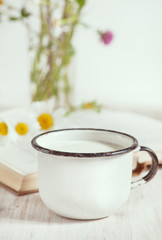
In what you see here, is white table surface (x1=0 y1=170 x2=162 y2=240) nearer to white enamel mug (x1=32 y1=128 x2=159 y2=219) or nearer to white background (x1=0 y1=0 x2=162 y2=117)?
white enamel mug (x1=32 y1=128 x2=159 y2=219)

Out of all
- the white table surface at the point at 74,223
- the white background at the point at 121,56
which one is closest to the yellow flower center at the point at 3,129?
the white table surface at the point at 74,223

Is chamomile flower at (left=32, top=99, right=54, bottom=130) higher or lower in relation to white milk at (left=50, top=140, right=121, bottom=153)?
lower

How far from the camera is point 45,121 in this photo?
87cm

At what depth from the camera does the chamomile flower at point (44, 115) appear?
0.86 metres

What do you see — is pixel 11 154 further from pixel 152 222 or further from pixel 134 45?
pixel 134 45

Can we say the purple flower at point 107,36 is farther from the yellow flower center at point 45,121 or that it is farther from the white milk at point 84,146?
the white milk at point 84,146

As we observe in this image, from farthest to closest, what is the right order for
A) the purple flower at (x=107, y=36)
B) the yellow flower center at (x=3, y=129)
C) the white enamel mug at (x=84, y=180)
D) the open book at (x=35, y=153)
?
the purple flower at (x=107, y=36)
the yellow flower center at (x=3, y=129)
the open book at (x=35, y=153)
the white enamel mug at (x=84, y=180)

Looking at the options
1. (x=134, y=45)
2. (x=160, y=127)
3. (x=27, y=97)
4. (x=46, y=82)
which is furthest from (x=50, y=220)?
(x=134, y=45)

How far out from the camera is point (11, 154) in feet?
2.47

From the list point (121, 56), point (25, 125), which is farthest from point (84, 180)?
point (121, 56)

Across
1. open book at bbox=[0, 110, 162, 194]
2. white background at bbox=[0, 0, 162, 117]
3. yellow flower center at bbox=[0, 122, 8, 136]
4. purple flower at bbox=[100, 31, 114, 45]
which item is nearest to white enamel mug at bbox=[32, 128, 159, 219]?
open book at bbox=[0, 110, 162, 194]

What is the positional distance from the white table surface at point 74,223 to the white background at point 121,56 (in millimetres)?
1054

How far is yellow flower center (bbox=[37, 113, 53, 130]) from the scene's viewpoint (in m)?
0.87

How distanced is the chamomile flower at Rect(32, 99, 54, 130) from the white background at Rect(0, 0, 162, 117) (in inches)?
31.5
